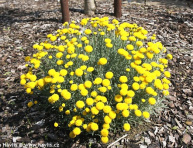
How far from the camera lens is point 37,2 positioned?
8898mm

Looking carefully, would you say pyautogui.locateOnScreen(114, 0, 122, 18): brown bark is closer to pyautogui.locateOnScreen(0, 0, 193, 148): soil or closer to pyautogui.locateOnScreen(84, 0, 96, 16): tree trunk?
pyautogui.locateOnScreen(0, 0, 193, 148): soil

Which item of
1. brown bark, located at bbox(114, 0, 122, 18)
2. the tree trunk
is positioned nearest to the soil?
the tree trunk

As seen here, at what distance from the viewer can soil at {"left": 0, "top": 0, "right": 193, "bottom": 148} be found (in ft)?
9.81

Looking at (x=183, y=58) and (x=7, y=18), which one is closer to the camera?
(x=183, y=58)

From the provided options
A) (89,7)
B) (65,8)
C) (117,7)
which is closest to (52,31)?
(65,8)

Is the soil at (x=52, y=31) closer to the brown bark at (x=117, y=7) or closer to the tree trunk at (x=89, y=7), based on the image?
the tree trunk at (x=89, y=7)

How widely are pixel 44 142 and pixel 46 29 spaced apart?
409cm

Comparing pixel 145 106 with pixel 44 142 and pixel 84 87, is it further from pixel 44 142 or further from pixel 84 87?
pixel 44 142

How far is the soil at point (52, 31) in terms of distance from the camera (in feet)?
9.81

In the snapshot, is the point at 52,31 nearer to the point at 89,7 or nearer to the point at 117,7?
the point at 89,7

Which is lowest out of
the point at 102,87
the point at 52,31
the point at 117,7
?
the point at 102,87

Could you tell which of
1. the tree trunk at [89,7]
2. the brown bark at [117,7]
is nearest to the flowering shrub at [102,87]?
the brown bark at [117,7]

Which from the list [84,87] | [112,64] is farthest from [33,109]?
[112,64]

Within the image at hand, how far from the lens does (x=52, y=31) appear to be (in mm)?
5789
